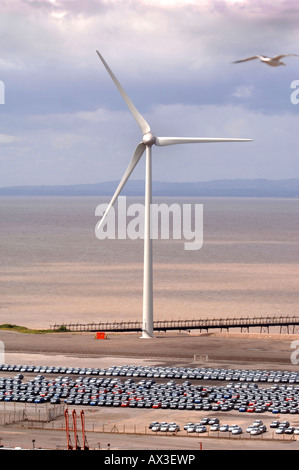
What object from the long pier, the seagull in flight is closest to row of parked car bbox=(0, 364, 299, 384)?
the long pier

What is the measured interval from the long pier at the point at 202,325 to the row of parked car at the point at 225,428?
74405 mm

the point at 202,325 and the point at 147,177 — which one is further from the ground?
the point at 147,177

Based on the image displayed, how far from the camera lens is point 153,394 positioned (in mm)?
111938

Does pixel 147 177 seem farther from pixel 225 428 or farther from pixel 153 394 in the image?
pixel 225 428

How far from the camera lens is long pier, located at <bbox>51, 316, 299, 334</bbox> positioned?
569 ft

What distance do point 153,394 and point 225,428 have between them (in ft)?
61.3

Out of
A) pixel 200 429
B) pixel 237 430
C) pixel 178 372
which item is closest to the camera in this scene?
pixel 237 430

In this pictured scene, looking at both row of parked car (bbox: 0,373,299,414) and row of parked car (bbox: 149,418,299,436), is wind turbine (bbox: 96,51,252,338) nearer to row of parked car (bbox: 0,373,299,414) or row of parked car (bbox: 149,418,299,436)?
row of parked car (bbox: 0,373,299,414)

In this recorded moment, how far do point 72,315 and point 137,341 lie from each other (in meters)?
49.6

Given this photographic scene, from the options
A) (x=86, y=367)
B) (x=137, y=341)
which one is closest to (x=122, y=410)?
(x=86, y=367)

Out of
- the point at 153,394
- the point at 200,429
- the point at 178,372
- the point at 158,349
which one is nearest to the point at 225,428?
the point at 200,429

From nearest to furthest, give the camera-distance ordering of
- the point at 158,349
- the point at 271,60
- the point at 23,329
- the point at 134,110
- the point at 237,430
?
the point at 271,60
the point at 237,430
the point at 158,349
the point at 134,110
the point at 23,329

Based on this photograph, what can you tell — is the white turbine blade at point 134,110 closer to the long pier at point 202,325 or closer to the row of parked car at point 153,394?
the long pier at point 202,325

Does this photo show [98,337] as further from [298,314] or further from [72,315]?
[298,314]
